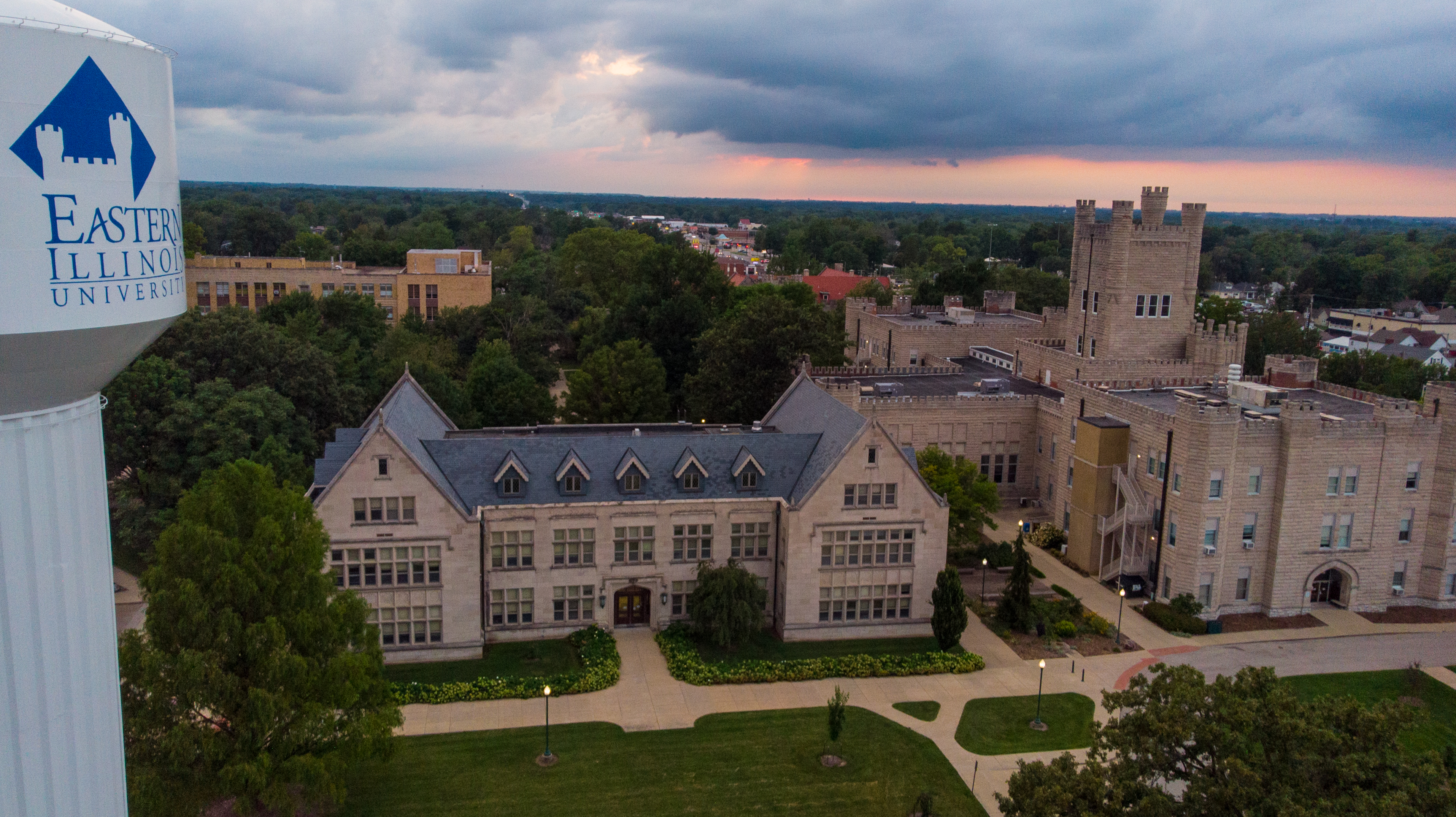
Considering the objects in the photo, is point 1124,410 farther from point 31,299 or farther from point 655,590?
point 31,299

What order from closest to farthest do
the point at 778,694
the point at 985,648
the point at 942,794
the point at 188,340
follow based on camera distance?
the point at 942,794 → the point at 778,694 → the point at 985,648 → the point at 188,340

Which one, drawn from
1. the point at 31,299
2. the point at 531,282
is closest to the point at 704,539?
the point at 31,299

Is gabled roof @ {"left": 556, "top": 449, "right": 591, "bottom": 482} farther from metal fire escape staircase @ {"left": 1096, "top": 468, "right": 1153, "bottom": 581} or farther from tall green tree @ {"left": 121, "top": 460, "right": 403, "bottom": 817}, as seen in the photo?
metal fire escape staircase @ {"left": 1096, "top": 468, "right": 1153, "bottom": 581}

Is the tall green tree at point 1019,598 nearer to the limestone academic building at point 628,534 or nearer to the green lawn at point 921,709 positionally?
the limestone academic building at point 628,534

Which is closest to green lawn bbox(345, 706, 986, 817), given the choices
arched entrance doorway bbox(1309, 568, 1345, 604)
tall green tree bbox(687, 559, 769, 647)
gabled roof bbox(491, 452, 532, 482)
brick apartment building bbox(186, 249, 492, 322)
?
tall green tree bbox(687, 559, 769, 647)

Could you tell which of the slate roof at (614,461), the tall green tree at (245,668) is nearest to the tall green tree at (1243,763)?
the tall green tree at (245,668)
